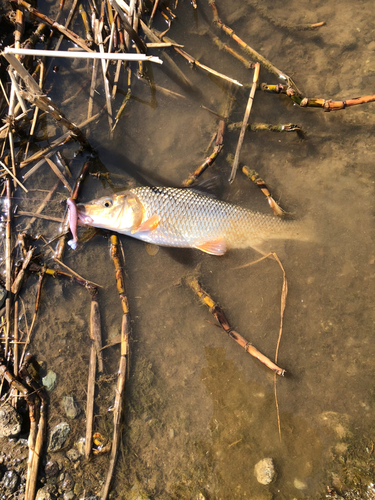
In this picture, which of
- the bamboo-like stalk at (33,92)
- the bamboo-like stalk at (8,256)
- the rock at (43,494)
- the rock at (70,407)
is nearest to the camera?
the bamboo-like stalk at (33,92)

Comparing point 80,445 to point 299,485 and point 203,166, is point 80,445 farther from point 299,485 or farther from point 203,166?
point 203,166

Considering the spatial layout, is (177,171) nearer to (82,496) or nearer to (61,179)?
(61,179)

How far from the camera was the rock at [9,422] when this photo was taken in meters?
3.02

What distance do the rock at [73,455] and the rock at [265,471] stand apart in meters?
1.91

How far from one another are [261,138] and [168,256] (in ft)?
6.59

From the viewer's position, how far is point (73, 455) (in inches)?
122

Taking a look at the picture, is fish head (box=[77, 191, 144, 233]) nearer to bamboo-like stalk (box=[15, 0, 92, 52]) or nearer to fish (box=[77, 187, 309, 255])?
fish (box=[77, 187, 309, 255])

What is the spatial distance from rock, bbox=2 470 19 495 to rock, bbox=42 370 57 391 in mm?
820

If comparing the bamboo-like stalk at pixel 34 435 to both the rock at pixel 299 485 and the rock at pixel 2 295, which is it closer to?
the rock at pixel 2 295

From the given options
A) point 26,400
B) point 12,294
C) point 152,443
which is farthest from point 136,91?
point 152,443

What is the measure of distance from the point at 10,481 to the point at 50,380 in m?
0.96

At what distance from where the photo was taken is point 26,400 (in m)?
3.11

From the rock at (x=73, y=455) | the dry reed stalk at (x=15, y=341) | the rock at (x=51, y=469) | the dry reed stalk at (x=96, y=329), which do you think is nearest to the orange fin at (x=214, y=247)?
the dry reed stalk at (x=96, y=329)

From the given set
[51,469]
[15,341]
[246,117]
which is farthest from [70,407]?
[246,117]
